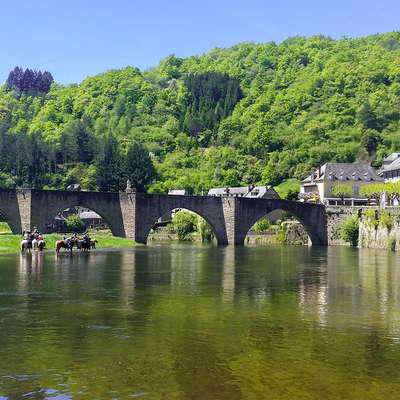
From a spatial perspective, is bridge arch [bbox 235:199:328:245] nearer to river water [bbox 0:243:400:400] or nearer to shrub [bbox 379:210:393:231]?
shrub [bbox 379:210:393:231]

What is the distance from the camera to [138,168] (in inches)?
5408

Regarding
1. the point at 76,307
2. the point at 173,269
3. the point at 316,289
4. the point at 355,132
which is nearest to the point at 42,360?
the point at 76,307

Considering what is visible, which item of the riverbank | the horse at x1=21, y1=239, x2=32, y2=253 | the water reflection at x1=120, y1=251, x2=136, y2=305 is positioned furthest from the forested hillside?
the water reflection at x1=120, y1=251, x2=136, y2=305

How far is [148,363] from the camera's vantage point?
14766 millimetres

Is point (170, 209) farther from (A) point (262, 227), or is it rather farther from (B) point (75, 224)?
(B) point (75, 224)

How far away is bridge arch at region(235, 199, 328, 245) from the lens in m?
89.0

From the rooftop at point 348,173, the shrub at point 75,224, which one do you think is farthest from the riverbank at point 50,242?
the rooftop at point 348,173

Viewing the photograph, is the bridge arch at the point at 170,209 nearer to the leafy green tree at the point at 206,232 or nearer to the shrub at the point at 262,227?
the leafy green tree at the point at 206,232

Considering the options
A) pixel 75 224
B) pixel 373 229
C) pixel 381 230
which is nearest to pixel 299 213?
pixel 373 229

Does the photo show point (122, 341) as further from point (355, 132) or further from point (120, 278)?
point (355, 132)

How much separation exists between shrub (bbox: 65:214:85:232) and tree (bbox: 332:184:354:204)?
4683 centimetres

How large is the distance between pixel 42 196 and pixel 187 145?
12383 centimetres

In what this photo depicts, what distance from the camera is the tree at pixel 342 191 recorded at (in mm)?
112500

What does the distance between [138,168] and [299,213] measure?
168 feet
